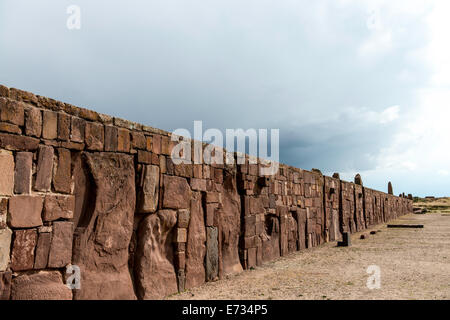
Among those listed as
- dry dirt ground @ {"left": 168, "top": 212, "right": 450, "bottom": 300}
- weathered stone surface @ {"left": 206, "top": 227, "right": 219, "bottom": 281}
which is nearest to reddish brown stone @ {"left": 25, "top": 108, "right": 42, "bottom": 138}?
dry dirt ground @ {"left": 168, "top": 212, "right": 450, "bottom": 300}

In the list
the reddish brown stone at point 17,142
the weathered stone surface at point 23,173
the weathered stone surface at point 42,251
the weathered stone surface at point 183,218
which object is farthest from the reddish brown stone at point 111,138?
the weathered stone surface at point 183,218

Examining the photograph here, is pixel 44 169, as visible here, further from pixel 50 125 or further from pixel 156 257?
pixel 156 257

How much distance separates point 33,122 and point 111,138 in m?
1.12

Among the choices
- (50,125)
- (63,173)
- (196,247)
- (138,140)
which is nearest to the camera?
(50,125)

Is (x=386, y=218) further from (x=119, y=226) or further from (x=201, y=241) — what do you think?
(x=119, y=226)

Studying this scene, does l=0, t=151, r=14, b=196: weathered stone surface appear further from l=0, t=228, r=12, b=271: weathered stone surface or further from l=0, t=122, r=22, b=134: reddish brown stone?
l=0, t=228, r=12, b=271: weathered stone surface

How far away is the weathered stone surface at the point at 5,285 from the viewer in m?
3.57

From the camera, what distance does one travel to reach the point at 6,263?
3.62m

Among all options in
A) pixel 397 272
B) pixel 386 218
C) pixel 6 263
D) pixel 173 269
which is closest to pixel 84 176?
pixel 6 263

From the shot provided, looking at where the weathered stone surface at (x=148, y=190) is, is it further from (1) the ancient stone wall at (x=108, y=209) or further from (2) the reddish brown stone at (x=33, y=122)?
(2) the reddish brown stone at (x=33, y=122)

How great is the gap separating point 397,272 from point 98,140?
20.8 feet

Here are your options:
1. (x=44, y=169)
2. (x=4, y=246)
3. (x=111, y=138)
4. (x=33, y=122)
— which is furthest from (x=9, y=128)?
(x=111, y=138)

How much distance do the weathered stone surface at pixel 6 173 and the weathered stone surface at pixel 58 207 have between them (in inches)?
16.6

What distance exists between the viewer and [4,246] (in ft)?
11.8
